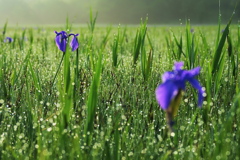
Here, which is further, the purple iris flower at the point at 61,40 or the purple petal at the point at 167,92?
the purple iris flower at the point at 61,40

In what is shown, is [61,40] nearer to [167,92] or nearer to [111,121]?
[111,121]

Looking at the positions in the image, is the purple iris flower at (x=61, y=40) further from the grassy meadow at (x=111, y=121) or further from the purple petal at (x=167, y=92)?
the purple petal at (x=167, y=92)

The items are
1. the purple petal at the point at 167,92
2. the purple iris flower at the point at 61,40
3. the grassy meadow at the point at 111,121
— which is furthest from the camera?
the purple iris flower at the point at 61,40

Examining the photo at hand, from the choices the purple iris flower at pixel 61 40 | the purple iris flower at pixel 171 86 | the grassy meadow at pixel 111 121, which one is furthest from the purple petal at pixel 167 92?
the purple iris flower at pixel 61 40

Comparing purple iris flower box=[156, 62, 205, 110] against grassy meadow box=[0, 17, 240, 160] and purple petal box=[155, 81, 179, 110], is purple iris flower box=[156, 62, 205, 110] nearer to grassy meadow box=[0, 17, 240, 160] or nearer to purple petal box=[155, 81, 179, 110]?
purple petal box=[155, 81, 179, 110]

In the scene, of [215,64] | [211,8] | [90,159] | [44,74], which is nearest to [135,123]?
[90,159]

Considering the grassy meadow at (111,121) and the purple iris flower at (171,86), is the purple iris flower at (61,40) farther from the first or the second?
the purple iris flower at (171,86)

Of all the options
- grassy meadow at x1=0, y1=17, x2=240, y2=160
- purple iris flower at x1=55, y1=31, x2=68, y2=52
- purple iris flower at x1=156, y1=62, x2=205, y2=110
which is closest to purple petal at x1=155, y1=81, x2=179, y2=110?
purple iris flower at x1=156, y1=62, x2=205, y2=110

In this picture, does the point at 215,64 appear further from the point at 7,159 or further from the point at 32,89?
the point at 7,159

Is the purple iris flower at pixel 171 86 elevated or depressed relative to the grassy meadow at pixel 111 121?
elevated

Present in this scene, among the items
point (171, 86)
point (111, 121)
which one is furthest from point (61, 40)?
point (171, 86)

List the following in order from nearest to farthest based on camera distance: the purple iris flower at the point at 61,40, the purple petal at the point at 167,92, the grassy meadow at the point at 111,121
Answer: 1. the purple petal at the point at 167,92
2. the grassy meadow at the point at 111,121
3. the purple iris flower at the point at 61,40

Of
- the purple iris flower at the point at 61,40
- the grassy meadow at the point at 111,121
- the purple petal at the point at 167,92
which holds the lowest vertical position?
the grassy meadow at the point at 111,121
